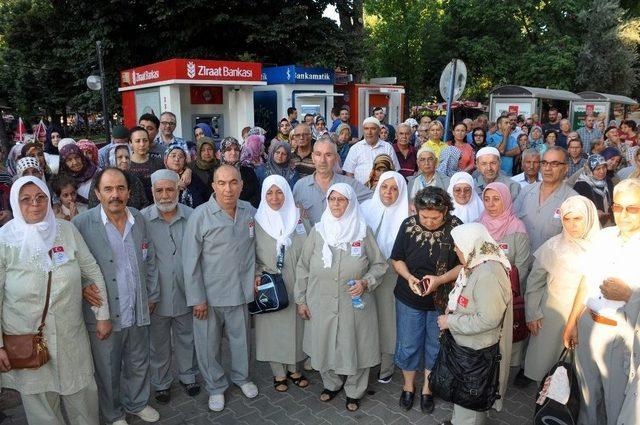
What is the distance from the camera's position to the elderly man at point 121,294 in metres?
3.46

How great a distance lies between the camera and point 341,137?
7.98 metres

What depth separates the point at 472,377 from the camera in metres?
3.15

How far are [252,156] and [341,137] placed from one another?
75.2 inches

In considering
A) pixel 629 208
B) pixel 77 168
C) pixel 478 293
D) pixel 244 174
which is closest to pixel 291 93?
pixel 244 174

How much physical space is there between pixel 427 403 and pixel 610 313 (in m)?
1.58

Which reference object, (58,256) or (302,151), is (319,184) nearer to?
(302,151)

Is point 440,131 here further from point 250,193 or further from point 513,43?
point 513,43

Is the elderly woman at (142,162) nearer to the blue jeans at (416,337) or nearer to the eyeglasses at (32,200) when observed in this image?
the eyeglasses at (32,200)

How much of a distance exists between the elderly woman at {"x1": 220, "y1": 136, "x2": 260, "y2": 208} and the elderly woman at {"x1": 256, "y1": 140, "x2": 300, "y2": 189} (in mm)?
288

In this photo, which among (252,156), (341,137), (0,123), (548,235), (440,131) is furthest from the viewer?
(0,123)

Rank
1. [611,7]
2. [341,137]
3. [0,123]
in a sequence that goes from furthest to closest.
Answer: [611,7] → [0,123] → [341,137]

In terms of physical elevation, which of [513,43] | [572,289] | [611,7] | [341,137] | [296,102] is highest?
[611,7]

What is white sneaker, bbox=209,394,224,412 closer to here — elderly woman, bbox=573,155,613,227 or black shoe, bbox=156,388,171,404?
black shoe, bbox=156,388,171,404

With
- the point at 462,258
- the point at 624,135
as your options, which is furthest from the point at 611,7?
the point at 462,258
